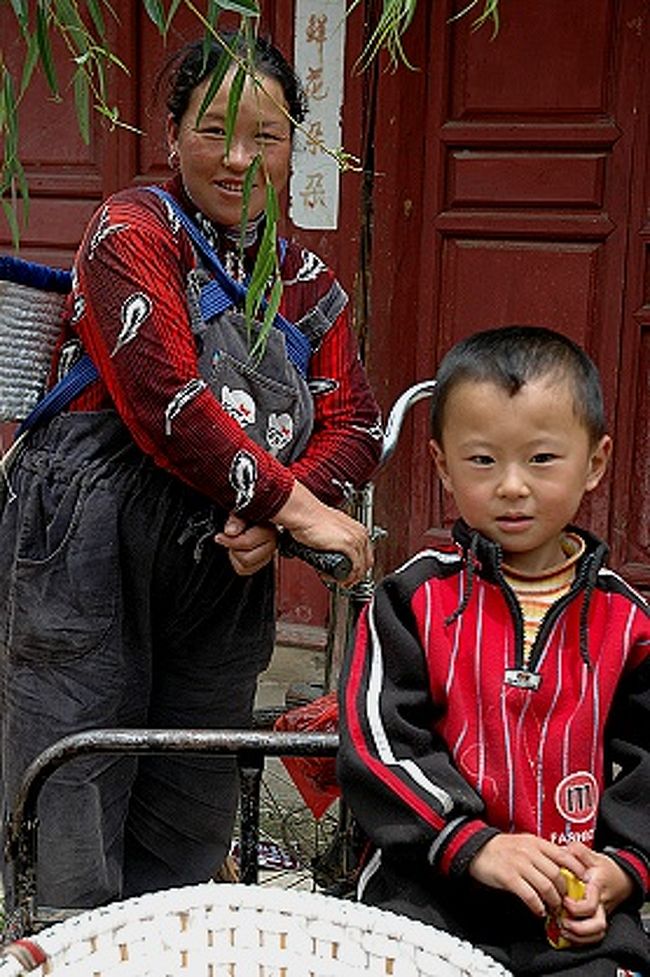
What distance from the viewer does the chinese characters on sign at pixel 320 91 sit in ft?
12.2

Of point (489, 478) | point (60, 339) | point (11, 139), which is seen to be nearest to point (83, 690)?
point (60, 339)

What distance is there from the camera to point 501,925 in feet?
4.61

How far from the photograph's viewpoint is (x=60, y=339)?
1.99 metres

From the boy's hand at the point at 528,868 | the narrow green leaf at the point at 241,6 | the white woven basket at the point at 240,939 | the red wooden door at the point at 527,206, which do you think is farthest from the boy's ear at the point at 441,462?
the red wooden door at the point at 527,206

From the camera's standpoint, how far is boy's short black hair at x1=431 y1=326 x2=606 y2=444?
1.49 metres

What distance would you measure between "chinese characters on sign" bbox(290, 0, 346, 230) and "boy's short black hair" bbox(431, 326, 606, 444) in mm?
2296

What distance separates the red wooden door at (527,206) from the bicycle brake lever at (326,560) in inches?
77.8

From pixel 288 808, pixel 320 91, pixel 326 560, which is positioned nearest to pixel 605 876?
pixel 326 560

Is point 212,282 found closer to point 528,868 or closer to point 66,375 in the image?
point 66,375

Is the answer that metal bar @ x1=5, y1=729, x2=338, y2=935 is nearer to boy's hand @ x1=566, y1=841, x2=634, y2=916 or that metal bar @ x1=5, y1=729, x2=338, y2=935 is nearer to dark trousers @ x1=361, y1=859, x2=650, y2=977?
dark trousers @ x1=361, y1=859, x2=650, y2=977

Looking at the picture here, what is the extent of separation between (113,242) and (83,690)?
657 mm

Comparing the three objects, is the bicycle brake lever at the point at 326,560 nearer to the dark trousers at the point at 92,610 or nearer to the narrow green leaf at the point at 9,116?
the dark trousers at the point at 92,610

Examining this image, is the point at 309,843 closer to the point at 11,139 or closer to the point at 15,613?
the point at 15,613

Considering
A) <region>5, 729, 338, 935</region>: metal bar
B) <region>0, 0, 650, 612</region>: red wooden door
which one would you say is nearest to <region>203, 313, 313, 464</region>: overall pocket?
<region>5, 729, 338, 935</region>: metal bar
